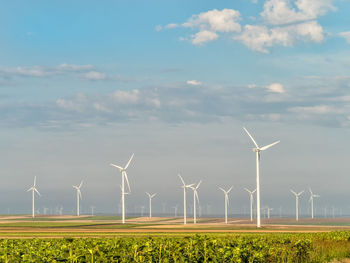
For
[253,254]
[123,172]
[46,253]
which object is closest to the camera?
[46,253]

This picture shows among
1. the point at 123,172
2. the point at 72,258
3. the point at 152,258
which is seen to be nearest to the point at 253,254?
the point at 152,258

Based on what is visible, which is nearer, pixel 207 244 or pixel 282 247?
pixel 207 244

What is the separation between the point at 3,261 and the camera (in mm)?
22719

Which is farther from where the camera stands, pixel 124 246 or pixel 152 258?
pixel 124 246

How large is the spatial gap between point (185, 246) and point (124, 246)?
283cm

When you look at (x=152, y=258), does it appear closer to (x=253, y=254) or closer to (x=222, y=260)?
(x=222, y=260)

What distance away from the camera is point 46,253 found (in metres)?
23.1

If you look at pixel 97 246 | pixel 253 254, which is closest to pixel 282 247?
pixel 253 254

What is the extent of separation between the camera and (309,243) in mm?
34719

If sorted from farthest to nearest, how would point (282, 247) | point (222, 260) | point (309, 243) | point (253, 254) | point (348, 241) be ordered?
point (348, 241) < point (309, 243) < point (282, 247) < point (253, 254) < point (222, 260)

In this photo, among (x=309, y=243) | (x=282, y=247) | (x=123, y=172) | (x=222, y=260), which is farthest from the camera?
(x=123, y=172)

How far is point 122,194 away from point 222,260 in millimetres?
159810

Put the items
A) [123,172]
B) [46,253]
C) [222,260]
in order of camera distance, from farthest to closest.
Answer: [123,172], [222,260], [46,253]

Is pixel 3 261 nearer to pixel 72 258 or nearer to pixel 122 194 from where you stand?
pixel 72 258
